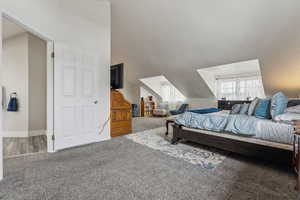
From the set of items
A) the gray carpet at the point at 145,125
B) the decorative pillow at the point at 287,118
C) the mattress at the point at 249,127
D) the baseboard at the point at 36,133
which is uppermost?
the decorative pillow at the point at 287,118

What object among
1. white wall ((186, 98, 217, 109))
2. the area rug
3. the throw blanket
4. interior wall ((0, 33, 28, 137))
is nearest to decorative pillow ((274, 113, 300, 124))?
the throw blanket

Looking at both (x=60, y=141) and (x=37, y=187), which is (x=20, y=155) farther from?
(x=37, y=187)

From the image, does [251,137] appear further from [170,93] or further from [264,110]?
A: [170,93]

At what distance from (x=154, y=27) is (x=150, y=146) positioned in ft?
10.5

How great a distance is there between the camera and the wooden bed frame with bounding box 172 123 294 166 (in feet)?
5.70

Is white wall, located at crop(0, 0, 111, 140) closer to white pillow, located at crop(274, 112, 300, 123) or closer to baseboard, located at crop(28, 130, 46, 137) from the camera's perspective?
baseboard, located at crop(28, 130, 46, 137)

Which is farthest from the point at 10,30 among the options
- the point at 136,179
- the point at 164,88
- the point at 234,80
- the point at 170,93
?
the point at 234,80

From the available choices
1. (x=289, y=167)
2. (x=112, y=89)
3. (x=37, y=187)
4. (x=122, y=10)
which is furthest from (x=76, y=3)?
(x=289, y=167)

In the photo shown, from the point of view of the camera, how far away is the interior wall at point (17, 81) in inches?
130

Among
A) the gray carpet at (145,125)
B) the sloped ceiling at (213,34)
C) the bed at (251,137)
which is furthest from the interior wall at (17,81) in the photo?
the bed at (251,137)

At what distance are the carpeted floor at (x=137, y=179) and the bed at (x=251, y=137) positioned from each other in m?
0.20

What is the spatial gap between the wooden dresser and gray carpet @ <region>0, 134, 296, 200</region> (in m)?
1.27

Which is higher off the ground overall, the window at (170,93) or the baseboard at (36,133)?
the window at (170,93)

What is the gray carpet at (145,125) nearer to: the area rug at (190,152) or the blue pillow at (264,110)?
the area rug at (190,152)
